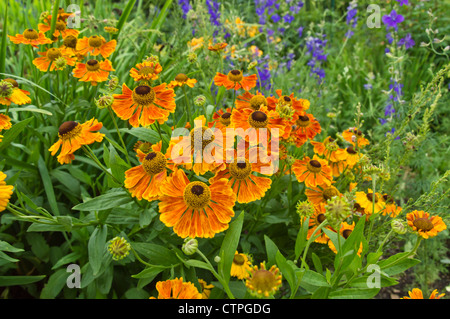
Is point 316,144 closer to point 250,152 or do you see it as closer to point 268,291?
point 250,152

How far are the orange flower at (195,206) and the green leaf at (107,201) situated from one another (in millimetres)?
201

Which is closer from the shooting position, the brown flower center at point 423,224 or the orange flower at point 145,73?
the brown flower center at point 423,224

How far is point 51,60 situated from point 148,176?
678 millimetres

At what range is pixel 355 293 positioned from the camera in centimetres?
79

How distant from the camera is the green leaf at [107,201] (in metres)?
0.90

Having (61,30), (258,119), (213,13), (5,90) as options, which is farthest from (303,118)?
(213,13)

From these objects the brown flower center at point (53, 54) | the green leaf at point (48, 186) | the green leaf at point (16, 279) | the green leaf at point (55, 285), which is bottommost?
Result: the green leaf at point (55, 285)

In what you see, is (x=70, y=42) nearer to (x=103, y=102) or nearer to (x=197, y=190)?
(x=103, y=102)

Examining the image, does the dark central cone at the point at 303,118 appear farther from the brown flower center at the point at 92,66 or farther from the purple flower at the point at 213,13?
the purple flower at the point at 213,13

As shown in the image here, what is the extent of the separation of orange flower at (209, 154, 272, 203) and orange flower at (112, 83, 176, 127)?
0.68 ft

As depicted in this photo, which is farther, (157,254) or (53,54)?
(53,54)

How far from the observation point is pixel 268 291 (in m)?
0.64

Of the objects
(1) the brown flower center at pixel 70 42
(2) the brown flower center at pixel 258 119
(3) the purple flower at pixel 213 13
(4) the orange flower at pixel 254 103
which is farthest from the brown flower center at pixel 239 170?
(3) the purple flower at pixel 213 13

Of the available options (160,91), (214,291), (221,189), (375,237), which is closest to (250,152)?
(221,189)
